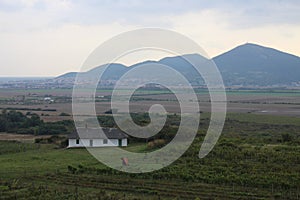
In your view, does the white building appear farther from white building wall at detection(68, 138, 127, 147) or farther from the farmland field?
the farmland field

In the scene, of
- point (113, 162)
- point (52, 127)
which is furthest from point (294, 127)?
point (113, 162)

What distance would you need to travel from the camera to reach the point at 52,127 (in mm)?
44625

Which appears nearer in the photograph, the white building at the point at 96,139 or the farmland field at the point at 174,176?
the farmland field at the point at 174,176

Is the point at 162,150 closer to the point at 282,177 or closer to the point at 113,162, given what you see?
the point at 113,162

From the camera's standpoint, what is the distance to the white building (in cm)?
3083

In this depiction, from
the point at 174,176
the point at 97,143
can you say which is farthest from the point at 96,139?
the point at 174,176

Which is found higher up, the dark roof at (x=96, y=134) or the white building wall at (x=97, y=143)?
the dark roof at (x=96, y=134)

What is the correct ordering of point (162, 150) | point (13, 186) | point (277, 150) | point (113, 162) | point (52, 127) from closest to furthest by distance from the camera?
point (13, 186), point (113, 162), point (277, 150), point (162, 150), point (52, 127)

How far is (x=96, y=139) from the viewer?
30.8 meters

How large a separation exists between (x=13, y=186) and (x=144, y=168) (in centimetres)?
661

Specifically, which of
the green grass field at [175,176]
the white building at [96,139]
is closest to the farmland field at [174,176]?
the green grass field at [175,176]

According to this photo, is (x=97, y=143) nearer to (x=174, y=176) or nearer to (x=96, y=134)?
(x=96, y=134)

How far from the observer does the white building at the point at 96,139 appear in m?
30.8

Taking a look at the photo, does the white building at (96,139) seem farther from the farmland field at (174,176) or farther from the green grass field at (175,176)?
the green grass field at (175,176)
